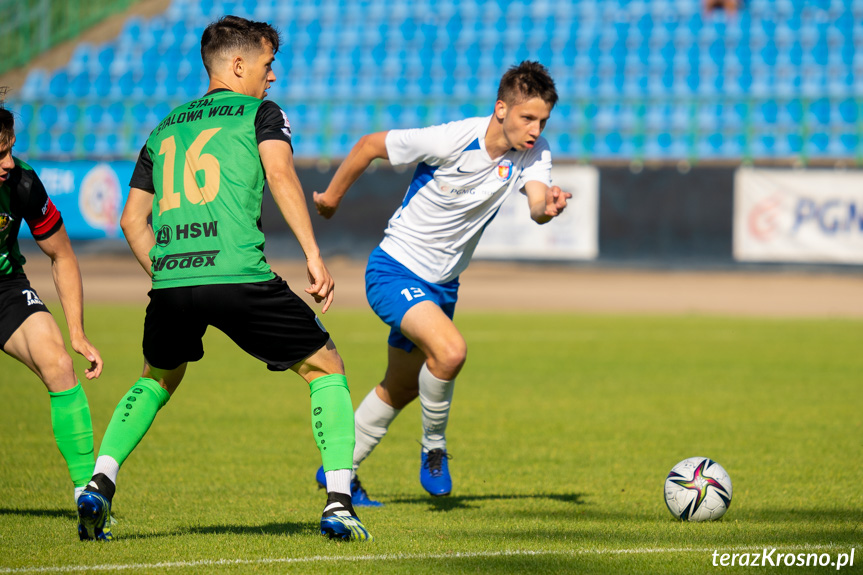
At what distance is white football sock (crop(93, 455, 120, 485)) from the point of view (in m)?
3.95

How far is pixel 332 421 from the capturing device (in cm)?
407

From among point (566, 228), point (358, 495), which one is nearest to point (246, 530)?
point (358, 495)

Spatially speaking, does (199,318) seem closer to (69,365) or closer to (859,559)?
(69,365)

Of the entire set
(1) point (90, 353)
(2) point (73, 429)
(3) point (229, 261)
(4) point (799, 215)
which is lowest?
(2) point (73, 429)

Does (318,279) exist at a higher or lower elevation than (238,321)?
higher

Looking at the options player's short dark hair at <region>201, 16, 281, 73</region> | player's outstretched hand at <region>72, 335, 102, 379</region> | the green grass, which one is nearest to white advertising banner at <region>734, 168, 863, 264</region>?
the green grass

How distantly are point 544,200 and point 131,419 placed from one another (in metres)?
2.19

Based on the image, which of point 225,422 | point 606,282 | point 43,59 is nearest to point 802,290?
point 606,282

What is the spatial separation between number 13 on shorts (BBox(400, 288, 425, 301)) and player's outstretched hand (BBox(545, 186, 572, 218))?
2.63 ft

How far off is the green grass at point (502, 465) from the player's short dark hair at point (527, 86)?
202 cm

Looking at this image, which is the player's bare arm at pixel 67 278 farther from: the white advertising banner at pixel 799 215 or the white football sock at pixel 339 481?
the white advertising banner at pixel 799 215

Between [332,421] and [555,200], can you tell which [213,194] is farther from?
[555,200]

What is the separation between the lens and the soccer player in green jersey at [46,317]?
4438 millimetres

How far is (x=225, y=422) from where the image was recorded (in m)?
7.66
